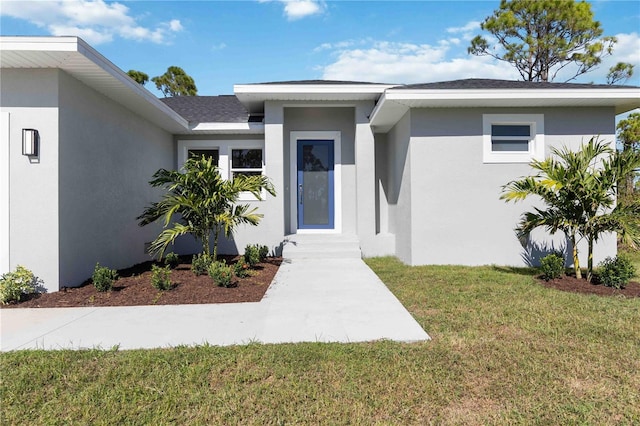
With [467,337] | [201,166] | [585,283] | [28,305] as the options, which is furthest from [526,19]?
[28,305]

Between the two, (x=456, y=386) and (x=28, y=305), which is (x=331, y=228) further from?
(x=456, y=386)

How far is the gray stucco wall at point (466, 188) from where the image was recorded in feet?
24.6

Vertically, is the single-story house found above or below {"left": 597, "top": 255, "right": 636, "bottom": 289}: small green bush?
above

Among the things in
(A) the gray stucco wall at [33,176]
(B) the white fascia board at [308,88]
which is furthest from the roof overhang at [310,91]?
(A) the gray stucco wall at [33,176]

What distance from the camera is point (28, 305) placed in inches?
187

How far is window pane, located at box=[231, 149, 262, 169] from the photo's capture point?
990 cm

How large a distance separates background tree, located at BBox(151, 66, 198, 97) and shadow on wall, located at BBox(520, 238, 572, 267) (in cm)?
2614

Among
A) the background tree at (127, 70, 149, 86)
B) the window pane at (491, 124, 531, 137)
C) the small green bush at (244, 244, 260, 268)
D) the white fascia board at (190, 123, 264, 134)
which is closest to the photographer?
the small green bush at (244, 244, 260, 268)

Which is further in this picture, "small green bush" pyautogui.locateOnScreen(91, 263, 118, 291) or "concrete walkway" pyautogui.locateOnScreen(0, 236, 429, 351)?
"small green bush" pyautogui.locateOnScreen(91, 263, 118, 291)

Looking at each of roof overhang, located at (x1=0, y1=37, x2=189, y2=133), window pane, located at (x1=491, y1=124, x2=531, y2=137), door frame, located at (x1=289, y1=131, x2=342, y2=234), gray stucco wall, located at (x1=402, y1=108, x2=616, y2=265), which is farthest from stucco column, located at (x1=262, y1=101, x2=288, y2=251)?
window pane, located at (x1=491, y1=124, x2=531, y2=137)

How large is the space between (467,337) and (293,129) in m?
7.50

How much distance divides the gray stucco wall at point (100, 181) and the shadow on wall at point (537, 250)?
8.26 m

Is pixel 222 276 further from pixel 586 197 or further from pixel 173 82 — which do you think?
pixel 173 82

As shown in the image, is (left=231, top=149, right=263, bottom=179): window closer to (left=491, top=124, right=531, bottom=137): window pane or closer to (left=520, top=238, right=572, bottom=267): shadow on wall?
(left=491, top=124, right=531, bottom=137): window pane
